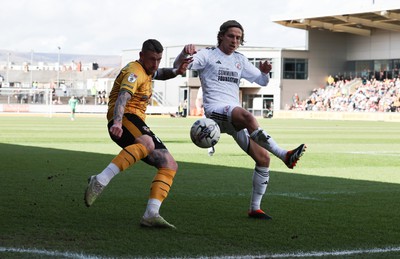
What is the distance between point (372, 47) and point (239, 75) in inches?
3074

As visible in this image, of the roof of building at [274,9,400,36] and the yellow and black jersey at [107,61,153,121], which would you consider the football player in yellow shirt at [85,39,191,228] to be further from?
the roof of building at [274,9,400,36]

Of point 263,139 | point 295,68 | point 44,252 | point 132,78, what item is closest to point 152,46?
point 132,78

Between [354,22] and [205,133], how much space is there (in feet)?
240

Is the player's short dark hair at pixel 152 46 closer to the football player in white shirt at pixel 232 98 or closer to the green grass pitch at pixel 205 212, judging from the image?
the football player in white shirt at pixel 232 98

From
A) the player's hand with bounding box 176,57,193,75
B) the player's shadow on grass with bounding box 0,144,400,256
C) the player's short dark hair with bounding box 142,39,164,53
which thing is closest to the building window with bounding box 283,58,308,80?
the player's shadow on grass with bounding box 0,144,400,256

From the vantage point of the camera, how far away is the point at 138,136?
8.34 m

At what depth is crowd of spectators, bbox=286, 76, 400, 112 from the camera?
71312 mm

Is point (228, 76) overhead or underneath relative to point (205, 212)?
overhead

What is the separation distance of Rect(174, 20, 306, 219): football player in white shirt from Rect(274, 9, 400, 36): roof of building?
66.8 meters

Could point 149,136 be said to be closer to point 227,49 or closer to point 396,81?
point 227,49

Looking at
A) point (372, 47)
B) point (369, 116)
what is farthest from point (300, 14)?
point (369, 116)

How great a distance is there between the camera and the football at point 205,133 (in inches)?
360

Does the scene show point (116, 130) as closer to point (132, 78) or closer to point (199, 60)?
point (132, 78)

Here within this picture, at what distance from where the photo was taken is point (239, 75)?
32.1 feet
